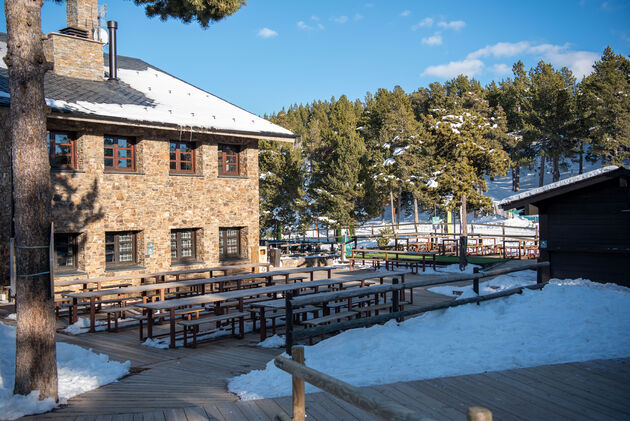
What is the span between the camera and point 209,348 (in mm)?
8844

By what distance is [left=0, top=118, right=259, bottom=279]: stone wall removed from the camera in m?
14.8

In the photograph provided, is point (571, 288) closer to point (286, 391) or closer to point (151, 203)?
point (286, 391)

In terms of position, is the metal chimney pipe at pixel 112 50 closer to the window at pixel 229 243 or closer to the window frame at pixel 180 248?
the window frame at pixel 180 248

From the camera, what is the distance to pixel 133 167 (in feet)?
53.6

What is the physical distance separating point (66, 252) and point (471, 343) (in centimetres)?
1237

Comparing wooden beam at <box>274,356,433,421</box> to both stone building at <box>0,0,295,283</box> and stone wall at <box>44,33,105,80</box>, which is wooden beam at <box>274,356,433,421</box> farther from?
stone wall at <box>44,33,105,80</box>

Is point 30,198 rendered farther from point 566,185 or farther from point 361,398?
point 566,185

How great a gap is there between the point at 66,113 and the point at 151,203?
152 inches

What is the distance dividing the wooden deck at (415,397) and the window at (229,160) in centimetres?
1190

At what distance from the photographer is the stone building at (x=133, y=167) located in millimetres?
14656

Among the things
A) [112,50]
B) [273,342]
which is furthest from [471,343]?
[112,50]

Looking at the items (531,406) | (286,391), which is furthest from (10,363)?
(531,406)

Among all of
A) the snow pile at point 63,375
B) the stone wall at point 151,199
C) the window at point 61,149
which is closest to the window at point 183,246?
the stone wall at point 151,199

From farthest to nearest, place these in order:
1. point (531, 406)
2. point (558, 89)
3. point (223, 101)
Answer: point (558, 89), point (223, 101), point (531, 406)
